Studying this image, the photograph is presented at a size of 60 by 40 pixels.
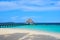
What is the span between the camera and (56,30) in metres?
2.35

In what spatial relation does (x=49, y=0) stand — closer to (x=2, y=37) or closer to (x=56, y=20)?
(x=56, y=20)

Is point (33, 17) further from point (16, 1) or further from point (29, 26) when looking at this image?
point (16, 1)

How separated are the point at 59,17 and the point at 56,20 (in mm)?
65

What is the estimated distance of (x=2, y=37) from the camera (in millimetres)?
2410

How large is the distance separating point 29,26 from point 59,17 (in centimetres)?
47

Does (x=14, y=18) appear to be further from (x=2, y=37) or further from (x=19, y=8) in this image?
(x=2, y=37)

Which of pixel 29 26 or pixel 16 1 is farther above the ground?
pixel 16 1

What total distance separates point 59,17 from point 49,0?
0.98 feet

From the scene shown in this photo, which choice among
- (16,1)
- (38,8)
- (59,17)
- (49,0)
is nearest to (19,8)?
(16,1)

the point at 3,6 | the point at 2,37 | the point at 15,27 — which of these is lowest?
the point at 2,37

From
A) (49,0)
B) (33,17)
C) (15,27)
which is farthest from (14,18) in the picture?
(49,0)

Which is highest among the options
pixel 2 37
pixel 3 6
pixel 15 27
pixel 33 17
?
pixel 3 6

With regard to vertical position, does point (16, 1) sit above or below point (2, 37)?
above

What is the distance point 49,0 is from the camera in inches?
94.2
